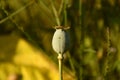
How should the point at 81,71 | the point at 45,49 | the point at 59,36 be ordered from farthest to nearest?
the point at 45,49 < the point at 81,71 < the point at 59,36

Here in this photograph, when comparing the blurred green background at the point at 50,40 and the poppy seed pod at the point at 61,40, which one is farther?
the blurred green background at the point at 50,40

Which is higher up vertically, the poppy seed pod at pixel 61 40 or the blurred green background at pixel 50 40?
the blurred green background at pixel 50 40

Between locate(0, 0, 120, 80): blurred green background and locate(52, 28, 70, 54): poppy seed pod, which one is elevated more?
locate(0, 0, 120, 80): blurred green background

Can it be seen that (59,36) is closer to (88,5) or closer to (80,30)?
(80,30)

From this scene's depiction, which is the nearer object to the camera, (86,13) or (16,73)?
(16,73)

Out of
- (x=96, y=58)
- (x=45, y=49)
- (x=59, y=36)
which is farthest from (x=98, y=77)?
(x=59, y=36)

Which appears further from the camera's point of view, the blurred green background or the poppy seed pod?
the blurred green background

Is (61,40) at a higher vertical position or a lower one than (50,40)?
lower

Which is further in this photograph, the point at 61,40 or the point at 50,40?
the point at 50,40
